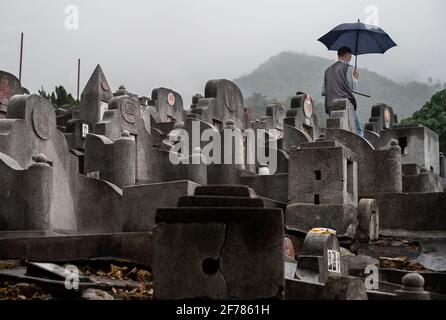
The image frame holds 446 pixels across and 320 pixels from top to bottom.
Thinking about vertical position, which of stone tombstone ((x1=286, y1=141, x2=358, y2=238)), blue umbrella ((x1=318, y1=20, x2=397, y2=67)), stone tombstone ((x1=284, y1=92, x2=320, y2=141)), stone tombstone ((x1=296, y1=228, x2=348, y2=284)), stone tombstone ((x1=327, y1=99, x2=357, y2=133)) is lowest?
stone tombstone ((x1=296, y1=228, x2=348, y2=284))

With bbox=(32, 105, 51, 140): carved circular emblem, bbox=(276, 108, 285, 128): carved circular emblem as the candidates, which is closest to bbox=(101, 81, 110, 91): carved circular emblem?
bbox=(276, 108, 285, 128): carved circular emblem

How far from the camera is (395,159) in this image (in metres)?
16.0

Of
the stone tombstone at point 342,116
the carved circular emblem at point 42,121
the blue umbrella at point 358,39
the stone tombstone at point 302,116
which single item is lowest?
the carved circular emblem at point 42,121

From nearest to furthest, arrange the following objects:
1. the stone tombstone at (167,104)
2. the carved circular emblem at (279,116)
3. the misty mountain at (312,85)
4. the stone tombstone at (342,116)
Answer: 1. the stone tombstone at (342,116)
2. the stone tombstone at (167,104)
3. the carved circular emblem at (279,116)
4. the misty mountain at (312,85)

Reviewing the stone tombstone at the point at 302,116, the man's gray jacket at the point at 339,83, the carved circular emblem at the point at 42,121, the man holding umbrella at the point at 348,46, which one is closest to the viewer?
the carved circular emblem at the point at 42,121

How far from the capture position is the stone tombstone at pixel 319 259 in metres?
8.97

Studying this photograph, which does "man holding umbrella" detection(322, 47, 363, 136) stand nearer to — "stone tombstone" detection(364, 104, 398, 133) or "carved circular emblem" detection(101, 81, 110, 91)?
"carved circular emblem" detection(101, 81, 110, 91)

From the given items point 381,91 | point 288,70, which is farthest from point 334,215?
point 288,70

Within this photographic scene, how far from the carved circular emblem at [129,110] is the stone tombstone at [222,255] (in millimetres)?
12406

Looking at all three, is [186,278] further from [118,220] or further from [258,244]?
[118,220]

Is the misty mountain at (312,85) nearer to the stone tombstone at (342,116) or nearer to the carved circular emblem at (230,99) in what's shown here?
the carved circular emblem at (230,99)

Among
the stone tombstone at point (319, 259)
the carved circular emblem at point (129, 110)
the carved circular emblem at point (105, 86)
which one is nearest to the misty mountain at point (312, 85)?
the carved circular emblem at point (105, 86)

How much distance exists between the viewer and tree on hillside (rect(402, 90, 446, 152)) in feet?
128

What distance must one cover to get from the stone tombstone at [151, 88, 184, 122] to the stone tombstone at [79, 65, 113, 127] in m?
1.89
